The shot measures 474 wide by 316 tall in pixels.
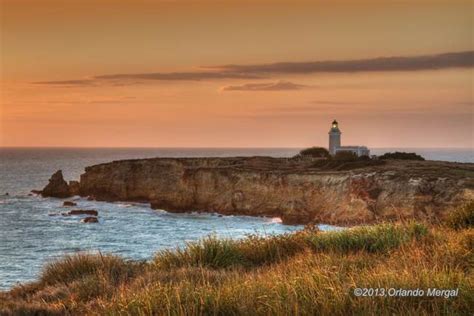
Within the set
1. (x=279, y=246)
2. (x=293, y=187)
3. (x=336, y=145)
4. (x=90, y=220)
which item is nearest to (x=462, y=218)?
(x=279, y=246)

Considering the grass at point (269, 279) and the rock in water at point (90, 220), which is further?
the rock in water at point (90, 220)

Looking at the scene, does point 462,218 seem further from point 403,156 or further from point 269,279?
point 403,156

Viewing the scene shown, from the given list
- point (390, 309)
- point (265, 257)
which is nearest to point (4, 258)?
point (265, 257)

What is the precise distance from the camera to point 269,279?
24.8 ft

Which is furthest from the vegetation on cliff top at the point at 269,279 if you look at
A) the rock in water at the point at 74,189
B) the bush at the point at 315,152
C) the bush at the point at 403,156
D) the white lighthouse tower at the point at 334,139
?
the rock in water at the point at 74,189

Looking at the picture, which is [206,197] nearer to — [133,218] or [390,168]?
[133,218]

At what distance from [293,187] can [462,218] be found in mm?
39944

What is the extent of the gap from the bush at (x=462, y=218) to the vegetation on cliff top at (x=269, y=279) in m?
0.10

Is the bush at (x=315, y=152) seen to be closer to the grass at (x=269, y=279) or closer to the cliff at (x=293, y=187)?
the cliff at (x=293, y=187)

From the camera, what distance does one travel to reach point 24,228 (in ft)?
164

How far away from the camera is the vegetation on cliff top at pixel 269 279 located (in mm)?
6133

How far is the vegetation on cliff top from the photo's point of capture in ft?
20.1

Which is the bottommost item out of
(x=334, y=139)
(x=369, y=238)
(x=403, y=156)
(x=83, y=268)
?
(x=403, y=156)

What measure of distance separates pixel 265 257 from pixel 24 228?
142 ft
